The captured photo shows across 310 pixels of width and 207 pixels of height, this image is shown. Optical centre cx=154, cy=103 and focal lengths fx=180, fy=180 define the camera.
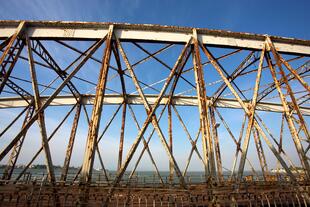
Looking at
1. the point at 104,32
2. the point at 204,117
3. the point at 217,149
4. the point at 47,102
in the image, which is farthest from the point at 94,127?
the point at 217,149

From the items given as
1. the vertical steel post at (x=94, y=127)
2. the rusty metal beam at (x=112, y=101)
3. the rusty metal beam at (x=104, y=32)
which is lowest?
the vertical steel post at (x=94, y=127)

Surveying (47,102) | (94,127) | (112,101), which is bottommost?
(94,127)

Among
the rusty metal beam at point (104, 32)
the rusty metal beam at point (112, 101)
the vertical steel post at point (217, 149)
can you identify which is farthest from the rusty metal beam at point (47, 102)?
the vertical steel post at point (217, 149)

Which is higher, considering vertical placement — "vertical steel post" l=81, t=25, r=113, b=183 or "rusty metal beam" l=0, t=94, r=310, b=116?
"rusty metal beam" l=0, t=94, r=310, b=116

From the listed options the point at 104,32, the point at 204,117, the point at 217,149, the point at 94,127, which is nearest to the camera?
the point at 94,127

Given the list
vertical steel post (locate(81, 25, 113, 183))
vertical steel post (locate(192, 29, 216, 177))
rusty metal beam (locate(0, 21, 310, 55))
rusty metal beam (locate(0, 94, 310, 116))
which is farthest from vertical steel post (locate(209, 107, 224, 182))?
vertical steel post (locate(81, 25, 113, 183))

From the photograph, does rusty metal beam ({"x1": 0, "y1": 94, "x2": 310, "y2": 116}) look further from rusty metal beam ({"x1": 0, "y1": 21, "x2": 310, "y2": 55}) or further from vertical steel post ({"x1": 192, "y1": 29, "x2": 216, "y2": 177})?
vertical steel post ({"x1": 192, "y1": 29, "x2": 216, "y2": 177})

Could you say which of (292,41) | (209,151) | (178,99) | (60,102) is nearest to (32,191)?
(209,151)

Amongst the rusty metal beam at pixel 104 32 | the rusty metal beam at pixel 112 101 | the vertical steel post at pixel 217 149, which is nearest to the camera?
the rusty metal beam at pixel 104 32

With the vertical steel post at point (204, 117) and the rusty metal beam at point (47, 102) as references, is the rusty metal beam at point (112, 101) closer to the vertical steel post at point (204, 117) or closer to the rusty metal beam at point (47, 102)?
the rusty metal beam at point (47, 102)

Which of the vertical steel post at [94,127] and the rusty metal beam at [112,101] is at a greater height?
the rusty metal beam at [112,101]

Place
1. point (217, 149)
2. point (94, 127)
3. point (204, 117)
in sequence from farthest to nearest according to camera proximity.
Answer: point (217, 149)
point (204, 117)
point (94, 127)

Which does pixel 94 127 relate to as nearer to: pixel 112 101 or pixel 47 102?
pixel 47 102

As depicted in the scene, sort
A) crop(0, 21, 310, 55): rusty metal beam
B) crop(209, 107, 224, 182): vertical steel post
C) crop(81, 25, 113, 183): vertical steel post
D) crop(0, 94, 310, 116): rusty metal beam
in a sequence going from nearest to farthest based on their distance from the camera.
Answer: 1. crop(81, 25, 113, 183): vertical steel post
2. crop(0, 21, 310, 55): rusty metal beam
3. crop(209, 107, 224, 182): vertical steel post
4. crop(0, 94, 310, 116): rusty metal beam
